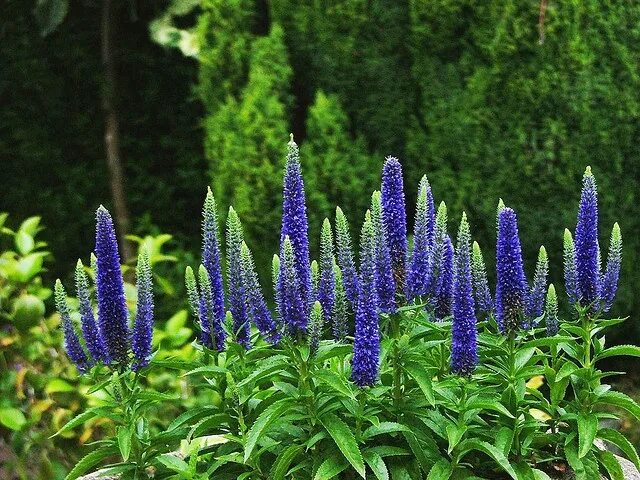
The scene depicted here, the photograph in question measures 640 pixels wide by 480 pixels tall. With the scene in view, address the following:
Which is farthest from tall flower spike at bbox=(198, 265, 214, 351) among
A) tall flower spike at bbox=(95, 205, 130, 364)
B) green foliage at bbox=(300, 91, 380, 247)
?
green foliage at bbox=(300, 91, 380, 247)

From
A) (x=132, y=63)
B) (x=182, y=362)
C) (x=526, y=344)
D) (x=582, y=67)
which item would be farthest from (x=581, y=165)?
(x=132, y=63)

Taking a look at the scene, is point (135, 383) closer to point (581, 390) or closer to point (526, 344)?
point (526, 344)

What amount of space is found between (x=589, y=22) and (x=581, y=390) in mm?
3254

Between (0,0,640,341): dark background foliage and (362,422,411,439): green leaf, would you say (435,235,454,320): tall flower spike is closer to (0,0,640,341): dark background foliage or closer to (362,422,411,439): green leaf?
(362,422,411,439): green leaf

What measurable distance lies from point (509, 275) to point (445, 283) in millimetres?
402

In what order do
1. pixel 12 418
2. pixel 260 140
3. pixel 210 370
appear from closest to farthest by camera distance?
pixel 210 370, pixel 12 418, pixel 260 140

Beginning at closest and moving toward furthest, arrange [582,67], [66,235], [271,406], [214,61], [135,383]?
[271,406]
[135,383]
[582,67]
[214,61]
[66,235]

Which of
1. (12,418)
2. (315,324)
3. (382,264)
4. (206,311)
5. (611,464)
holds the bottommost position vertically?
(12,418)

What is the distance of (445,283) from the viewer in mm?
3447

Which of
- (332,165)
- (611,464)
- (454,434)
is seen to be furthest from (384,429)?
(332,165)

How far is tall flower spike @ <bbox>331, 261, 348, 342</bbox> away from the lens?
10.3 feet

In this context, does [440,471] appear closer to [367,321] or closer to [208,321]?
[367,321]

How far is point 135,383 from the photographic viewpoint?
3275mm

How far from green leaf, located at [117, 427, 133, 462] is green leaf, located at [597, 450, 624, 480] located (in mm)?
1630
